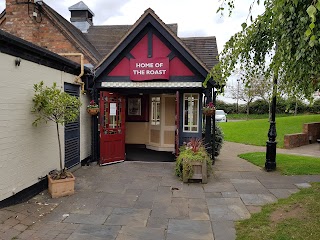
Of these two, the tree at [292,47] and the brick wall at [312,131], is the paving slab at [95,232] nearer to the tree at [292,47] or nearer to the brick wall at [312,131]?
the tree at [292,47]

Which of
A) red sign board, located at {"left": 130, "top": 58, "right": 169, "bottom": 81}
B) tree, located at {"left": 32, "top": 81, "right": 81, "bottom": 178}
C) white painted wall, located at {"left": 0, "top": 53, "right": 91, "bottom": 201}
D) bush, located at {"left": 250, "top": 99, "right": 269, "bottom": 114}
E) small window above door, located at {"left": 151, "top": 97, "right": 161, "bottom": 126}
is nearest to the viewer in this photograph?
white painted wall, located at {"left": 0, "top": 53, "right": 91, "bottom": 201}

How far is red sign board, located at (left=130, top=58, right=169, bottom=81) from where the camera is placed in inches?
369

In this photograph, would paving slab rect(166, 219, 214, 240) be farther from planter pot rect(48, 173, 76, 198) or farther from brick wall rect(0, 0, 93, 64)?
brick wall rect(0, 0, 93, 64)

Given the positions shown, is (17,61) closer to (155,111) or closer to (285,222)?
(285,222)

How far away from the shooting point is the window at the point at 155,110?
12703mm

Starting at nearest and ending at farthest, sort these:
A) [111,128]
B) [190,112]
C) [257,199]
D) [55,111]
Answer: [55,111]
[257,199]
[111,128]
[190,112]

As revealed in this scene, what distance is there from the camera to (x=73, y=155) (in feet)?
28.4

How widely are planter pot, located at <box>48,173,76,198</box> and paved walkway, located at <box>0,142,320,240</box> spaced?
17cm

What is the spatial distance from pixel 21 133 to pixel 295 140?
13.1 metres

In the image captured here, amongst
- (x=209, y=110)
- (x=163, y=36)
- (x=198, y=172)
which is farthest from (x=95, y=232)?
(x=163, y=36)

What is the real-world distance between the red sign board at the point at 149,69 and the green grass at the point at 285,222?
5138mm

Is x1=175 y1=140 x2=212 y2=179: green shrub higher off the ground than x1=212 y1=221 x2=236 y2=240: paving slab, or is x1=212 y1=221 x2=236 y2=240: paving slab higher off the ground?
x1=175 y1=140 x2=212 y2=179: green shrub

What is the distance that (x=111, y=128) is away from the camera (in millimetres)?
9680

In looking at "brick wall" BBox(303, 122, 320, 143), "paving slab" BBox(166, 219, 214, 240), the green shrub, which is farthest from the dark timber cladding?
"brick wall" BBox(303, 122, 320, 143)
